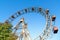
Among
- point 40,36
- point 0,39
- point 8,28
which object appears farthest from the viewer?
point 40,36

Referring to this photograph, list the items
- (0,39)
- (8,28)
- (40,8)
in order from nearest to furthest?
1. (0,39)
2. (8,28)
3. (40,8)

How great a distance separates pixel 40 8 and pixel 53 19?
4425 mm

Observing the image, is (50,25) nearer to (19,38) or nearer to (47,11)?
(47,11)

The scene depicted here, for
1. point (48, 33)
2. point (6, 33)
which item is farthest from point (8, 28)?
point (48, 33)

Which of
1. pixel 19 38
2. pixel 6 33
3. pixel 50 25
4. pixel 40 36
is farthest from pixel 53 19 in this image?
pixel 6 33

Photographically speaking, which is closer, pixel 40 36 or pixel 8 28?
pixel 8 28

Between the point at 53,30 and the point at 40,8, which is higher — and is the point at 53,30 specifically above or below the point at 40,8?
below

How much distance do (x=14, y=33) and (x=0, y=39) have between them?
939cm

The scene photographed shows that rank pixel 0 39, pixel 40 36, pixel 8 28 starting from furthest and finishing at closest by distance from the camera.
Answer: pixel 40 36
pixel 8 28
pixel 0 39

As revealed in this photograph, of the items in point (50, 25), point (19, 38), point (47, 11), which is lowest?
point (19, 38)

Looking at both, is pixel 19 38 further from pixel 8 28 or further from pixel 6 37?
pixel 6 37

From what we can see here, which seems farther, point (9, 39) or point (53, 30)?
point (53, 30)

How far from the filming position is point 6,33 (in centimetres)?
3453

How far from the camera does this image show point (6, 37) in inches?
1321
